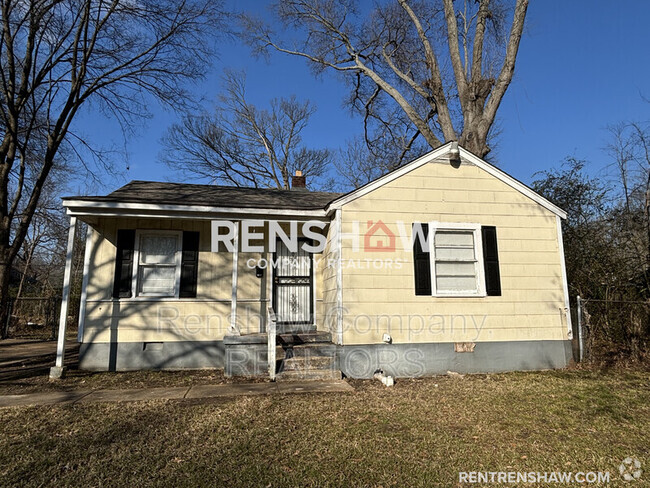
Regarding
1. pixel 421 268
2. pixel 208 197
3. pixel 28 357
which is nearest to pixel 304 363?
pixel 421 268

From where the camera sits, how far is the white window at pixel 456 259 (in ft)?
22.7

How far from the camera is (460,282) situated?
7.00 m

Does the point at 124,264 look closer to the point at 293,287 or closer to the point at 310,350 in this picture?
the point at 293,287

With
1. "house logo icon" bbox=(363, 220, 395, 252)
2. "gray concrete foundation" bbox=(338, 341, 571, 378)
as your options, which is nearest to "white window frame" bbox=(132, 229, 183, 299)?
"gray concrete foundation" bbox=(338, 341, 571, 378)

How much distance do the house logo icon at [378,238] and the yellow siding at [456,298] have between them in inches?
2.9

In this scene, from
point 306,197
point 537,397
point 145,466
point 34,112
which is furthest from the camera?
point 34,112

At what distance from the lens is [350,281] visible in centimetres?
660

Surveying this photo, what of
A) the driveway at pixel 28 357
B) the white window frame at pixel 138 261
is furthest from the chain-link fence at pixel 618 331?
the driveway at pixel 28 357

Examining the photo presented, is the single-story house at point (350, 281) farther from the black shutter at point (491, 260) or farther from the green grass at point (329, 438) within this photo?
the green grass at point (329, 438)

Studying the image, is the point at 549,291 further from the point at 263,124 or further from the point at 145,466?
the point at 263,124

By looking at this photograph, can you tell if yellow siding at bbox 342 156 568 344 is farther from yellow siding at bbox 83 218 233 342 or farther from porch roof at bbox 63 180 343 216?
yellow siding at bbox 83 218 233 342

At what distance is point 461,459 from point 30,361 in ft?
28.3

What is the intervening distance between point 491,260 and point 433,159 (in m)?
2.18

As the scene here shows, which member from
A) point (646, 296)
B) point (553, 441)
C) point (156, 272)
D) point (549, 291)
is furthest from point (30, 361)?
point (646, 296)
